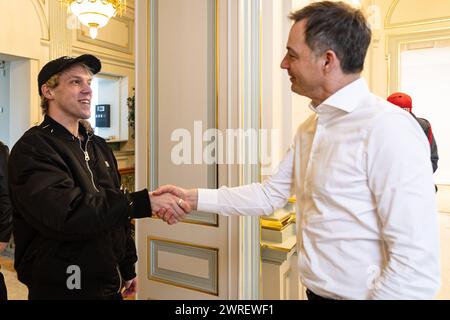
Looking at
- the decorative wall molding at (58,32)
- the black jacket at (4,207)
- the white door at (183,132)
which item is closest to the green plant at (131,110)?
the decorative wall molding at (58,32)

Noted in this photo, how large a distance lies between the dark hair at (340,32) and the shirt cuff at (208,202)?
71 cm

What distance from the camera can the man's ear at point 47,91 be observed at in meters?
1.44

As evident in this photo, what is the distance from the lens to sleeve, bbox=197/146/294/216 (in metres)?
1.41

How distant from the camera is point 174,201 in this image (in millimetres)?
1526

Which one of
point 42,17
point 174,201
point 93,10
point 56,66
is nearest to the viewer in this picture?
point 56,66

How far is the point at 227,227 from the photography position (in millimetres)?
1939

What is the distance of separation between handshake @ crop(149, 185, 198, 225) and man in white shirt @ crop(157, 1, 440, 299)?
0.51m

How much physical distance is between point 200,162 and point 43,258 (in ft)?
3.09

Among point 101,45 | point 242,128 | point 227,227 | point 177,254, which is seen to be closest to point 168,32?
point 242,128

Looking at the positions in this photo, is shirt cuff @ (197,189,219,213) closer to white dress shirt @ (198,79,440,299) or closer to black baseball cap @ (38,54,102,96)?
white dress shirt @ (198,79,440,299)

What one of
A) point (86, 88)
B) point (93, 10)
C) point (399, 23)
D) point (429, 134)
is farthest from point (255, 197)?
point (399, 23)

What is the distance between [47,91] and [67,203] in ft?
1.69
